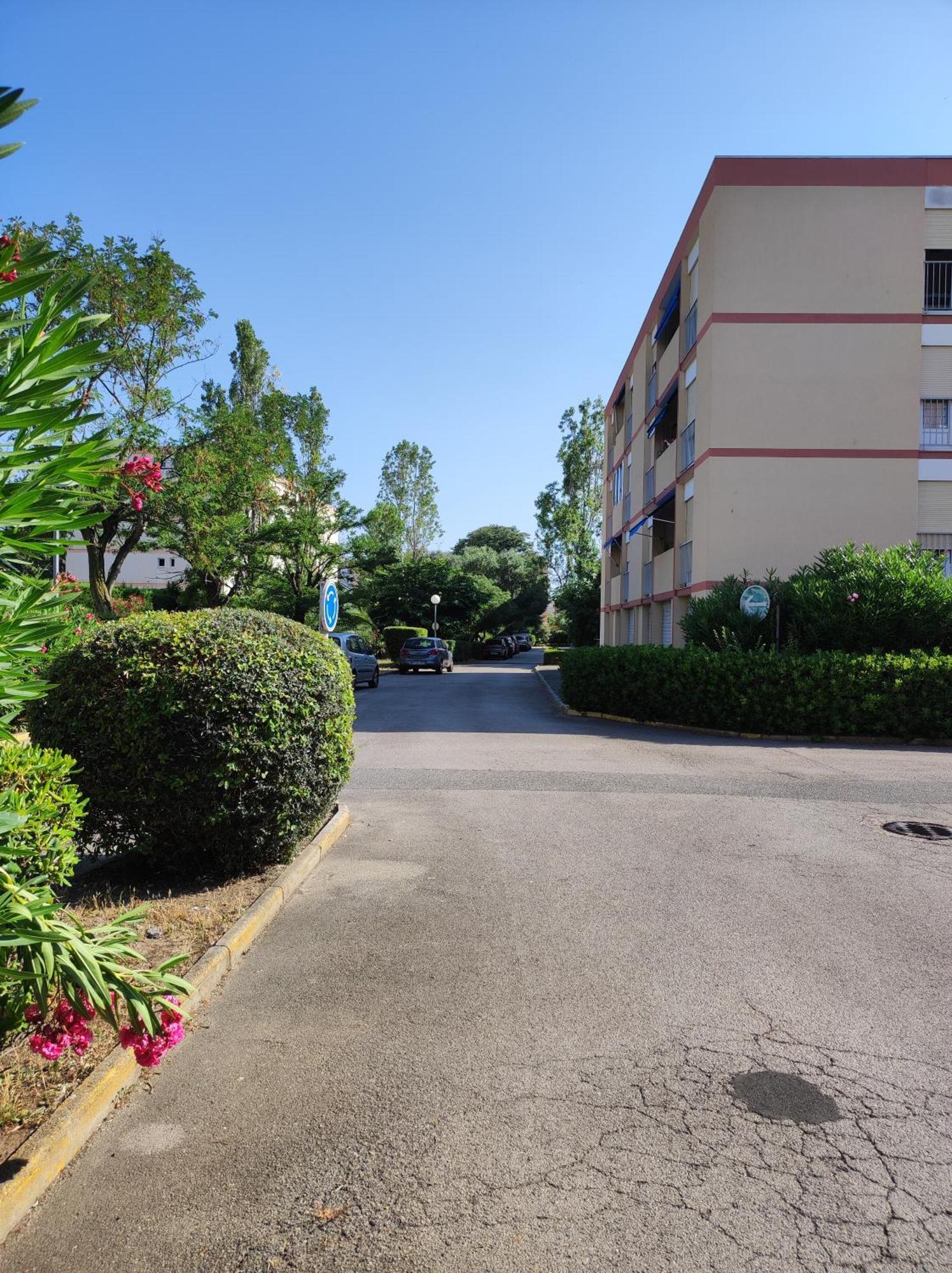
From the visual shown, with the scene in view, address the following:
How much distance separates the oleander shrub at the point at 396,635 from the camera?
47.1m

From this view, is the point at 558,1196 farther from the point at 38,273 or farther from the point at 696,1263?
the point at 38,273

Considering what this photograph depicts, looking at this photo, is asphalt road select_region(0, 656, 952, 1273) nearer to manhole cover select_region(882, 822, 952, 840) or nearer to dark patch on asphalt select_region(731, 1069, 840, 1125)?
dark patch on asphalt select_region(731, 1069, 840, 1125)

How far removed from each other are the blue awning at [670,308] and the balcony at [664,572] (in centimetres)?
701

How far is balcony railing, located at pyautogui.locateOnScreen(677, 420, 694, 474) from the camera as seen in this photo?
23.4 m

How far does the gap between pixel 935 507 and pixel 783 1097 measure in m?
20.7

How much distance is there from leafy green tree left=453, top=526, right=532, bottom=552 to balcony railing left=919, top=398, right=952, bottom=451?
71.2 metres

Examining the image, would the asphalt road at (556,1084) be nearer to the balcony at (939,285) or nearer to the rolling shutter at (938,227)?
the balcony at (939,285)

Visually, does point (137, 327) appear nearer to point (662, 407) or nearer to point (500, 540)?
point (662, 407)

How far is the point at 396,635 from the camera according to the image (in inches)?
1858

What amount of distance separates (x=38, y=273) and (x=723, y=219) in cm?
2182

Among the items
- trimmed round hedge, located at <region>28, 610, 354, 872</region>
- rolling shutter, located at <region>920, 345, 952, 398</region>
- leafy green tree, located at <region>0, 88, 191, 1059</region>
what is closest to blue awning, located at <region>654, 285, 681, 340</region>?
rolling shutter, located at <region>920, 345, 952, 398</region>

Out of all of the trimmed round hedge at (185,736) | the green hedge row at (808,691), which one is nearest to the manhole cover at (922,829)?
the trimmed round hedge at (185,736)

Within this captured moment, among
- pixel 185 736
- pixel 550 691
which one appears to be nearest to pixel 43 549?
pixel 185 736

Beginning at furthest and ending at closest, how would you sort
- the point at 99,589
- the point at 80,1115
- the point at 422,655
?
the point at 422,655 < the point at 99,589 < the point at 80,1115
